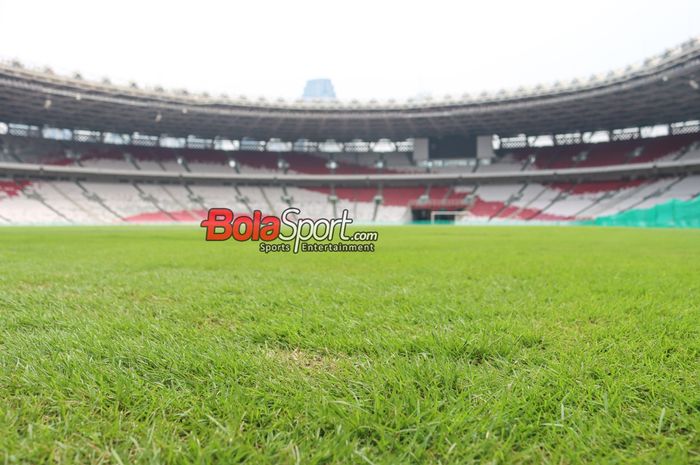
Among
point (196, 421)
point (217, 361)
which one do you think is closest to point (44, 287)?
point (217, 361)

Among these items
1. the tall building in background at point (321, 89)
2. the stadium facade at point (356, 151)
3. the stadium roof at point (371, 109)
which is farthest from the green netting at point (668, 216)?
the tall building in background at point (321, 89)

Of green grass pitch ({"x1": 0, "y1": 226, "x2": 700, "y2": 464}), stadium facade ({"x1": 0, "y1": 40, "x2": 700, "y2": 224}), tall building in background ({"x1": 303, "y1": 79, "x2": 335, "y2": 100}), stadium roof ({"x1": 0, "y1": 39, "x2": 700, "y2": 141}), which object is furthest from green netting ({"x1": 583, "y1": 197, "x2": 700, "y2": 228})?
tall building in background ({"x1": 303, "y1": 79, "x2": 335, "y2": 100})

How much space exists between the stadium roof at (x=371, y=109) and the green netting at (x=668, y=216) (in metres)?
9.77

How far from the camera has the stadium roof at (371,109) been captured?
25688 millimetres

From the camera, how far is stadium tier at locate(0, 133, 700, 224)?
31.5 metres

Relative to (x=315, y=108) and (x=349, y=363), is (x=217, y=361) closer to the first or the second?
(x=349, y=363)

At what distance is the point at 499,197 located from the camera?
1473 inches

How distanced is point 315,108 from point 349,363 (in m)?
34.7

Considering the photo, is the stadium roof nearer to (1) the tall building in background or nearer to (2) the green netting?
(2) the green netting

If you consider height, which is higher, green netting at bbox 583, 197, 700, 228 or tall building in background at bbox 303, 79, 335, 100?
tall building in background at bbox 303, 79, 335, 100

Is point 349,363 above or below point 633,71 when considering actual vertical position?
below

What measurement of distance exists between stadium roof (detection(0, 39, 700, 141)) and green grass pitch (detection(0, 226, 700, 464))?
3079 centimetres

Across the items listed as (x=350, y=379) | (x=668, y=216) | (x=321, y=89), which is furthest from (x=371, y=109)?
(x=321, y=89)

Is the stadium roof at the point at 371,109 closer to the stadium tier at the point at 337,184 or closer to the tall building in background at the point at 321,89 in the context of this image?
the stadium tier at the point at 337,184
